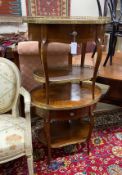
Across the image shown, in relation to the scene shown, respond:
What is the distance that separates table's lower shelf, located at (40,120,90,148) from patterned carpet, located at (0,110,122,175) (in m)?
0.18

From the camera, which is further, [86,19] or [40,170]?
[40,170]

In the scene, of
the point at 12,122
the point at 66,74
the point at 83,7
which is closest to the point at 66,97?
the point at 66,74

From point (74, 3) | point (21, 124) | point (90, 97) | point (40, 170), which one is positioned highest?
point (74, 3)

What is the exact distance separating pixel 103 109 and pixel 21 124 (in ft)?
4.62

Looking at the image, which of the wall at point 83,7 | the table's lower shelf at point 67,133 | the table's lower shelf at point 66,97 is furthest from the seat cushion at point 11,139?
the wall at point 83,7

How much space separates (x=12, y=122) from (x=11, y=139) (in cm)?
19

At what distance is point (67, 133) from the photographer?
1.88 metres

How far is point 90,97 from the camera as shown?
1.72m

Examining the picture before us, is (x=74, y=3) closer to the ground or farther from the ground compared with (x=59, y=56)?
farther from the ground

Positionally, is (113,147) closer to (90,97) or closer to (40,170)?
(90,97)

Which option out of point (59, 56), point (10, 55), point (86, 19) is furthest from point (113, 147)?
point (10, 55)

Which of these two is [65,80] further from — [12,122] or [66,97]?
[12,122]

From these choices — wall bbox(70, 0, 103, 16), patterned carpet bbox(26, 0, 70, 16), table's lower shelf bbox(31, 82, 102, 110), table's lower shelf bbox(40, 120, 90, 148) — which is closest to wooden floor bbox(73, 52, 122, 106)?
table's lower shelf bbox(31, 82, 102, 110)

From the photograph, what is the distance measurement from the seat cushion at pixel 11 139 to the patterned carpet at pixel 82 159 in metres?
0.37
